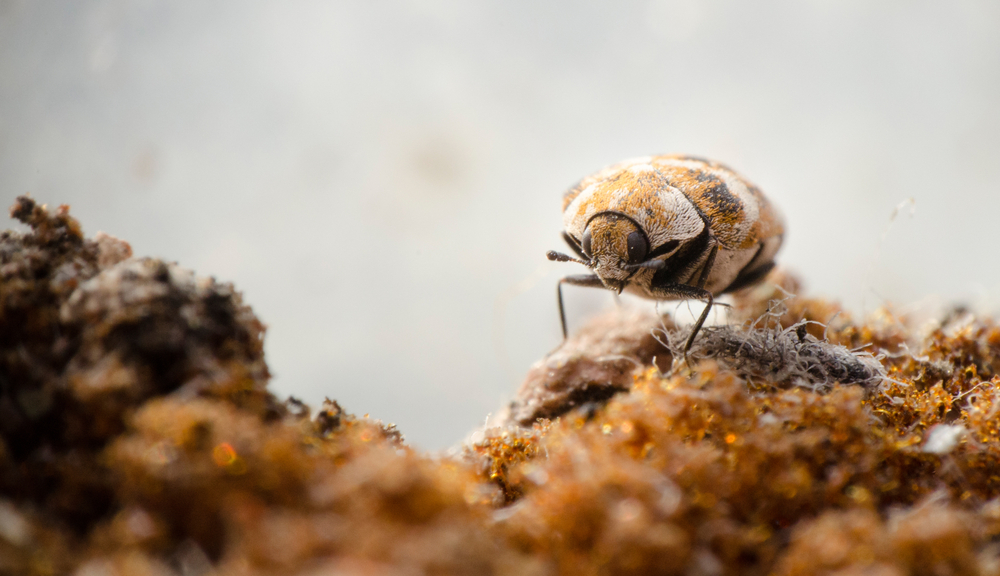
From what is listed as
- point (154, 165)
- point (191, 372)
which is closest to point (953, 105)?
point (191, 372)

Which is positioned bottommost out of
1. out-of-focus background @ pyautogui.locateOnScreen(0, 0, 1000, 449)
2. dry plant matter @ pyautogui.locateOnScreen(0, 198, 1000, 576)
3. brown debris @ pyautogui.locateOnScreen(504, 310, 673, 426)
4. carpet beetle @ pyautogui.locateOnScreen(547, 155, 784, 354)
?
dry plant matter @ pyautogui.locateOnScreen(0, 198, 1000, 576)

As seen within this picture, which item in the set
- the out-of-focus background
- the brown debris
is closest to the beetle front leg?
the brown debris

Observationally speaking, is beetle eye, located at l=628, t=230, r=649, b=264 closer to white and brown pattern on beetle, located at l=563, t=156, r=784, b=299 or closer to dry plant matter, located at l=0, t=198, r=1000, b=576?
white and brown pattern on beetle, located at l=563, t=156, r=784, b=299

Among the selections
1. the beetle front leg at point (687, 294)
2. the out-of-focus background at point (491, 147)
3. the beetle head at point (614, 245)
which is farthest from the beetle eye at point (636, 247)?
the out-of-focus background at point (491, 147)

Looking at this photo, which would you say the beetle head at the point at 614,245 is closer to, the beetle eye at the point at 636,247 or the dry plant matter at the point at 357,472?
the beetle eye at the point at 636,247

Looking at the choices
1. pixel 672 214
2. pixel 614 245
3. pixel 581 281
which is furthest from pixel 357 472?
pixel 581 281

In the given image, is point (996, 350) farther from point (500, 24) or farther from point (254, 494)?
point (500, 24)
